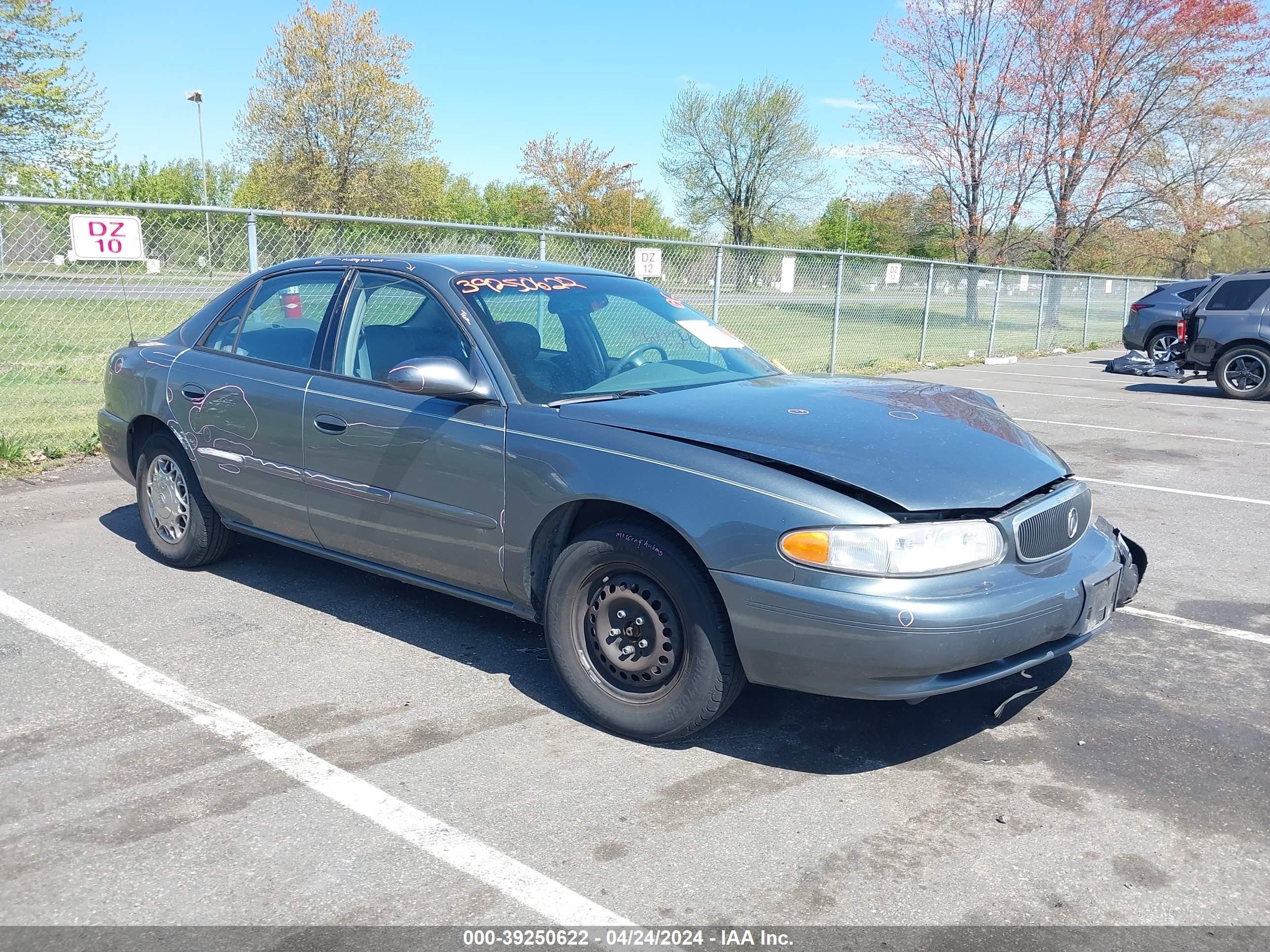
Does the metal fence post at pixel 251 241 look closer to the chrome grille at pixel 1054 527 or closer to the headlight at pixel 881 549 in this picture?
the headlight at pixel 881 549

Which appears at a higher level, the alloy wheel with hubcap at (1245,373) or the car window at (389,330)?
the car window at (389,330)

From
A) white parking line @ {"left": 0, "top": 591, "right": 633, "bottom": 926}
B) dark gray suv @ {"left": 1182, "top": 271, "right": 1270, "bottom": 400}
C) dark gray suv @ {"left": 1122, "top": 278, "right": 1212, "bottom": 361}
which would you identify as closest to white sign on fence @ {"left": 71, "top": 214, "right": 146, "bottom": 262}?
white parking line @ {"left": 0, "top": 591, "right": 633, "bottom": 926}

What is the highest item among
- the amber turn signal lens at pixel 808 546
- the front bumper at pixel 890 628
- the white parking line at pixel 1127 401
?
the amber turn signal lens at pixel 808 546

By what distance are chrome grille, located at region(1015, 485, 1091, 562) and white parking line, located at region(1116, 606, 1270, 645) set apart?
3.96ft

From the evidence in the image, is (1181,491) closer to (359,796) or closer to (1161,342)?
(359,796)

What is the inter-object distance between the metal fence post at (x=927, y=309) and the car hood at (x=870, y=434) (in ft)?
43.2

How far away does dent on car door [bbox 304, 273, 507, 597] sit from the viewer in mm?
3895

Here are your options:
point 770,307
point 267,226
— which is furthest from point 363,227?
point 770,307

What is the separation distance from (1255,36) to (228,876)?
33.0 metres

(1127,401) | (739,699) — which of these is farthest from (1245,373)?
(739,699)

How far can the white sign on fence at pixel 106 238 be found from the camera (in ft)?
24.5

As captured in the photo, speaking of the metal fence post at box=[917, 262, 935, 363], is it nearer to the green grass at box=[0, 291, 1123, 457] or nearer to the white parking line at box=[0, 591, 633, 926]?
the green grass at box=[0, 291, 1123, 457]

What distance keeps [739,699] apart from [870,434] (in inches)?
45.7

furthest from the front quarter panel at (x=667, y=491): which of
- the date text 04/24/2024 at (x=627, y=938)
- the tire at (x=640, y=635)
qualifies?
the date text 04/24/2024 at (x=627, y=938)
